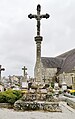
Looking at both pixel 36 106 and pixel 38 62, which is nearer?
pixel 36 106

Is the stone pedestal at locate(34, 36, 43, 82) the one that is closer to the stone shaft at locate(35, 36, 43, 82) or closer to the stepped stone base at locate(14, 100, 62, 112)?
the stone shaft at locate(35, 36, 43, 82)

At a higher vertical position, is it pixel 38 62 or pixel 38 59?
pixel 38 59

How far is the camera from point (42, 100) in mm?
15406

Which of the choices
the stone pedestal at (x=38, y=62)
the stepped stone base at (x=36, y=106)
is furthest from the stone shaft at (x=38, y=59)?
the stepped stone base at (x=36, y=106)


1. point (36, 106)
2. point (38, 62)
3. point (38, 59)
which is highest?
point (38, 59)

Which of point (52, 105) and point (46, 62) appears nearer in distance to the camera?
point (52, 105)

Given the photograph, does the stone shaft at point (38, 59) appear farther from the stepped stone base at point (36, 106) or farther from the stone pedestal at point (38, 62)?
the stepped stone base at point (36, 106)

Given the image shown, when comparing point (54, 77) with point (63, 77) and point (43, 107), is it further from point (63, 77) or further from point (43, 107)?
point (43, 107)

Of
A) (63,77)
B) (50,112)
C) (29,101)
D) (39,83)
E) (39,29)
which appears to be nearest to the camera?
(50,112)

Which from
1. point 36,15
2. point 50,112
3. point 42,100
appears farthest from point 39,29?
point 50,112

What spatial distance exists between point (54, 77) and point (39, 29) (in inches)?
2196

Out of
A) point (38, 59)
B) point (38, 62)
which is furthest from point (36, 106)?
point (38, 59)

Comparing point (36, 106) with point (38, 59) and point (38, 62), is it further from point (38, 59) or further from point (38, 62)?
point (38, 59)

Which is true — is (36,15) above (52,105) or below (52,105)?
above
